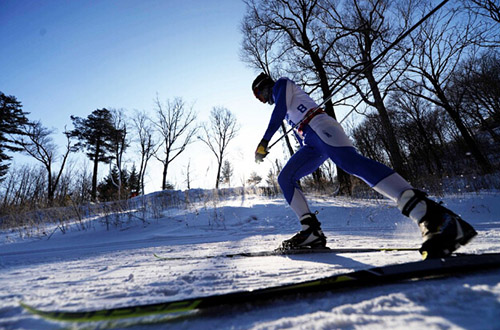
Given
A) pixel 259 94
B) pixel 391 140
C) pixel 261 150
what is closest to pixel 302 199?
pixel 261 150

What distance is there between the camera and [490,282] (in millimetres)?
718

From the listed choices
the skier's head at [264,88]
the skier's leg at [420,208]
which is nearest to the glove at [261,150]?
the skier's head at [264,88]

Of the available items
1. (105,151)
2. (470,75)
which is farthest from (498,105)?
(105,151)

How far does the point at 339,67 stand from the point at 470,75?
15.0m

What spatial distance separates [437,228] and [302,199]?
98cm

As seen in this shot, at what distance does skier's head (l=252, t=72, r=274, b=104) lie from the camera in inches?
89.5

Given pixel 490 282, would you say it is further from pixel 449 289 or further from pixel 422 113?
pixel 422 113

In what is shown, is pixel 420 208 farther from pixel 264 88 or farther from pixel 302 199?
pixel 264 88

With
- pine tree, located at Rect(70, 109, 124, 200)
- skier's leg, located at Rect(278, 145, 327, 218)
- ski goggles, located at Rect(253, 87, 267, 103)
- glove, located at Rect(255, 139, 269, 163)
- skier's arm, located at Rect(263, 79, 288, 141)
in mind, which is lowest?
skier's leg, located at Rect(278, 145, 327, 218)

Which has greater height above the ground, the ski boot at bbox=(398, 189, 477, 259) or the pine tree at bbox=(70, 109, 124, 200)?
the pine tree at bbox=(70, 109, 124, 200)

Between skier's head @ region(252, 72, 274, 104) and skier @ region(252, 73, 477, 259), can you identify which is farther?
skier's head @ region(252, 72, 274, 104)

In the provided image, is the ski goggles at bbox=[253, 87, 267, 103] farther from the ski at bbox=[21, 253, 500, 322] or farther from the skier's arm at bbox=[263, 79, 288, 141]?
the ski at bbox=[21, 253, 500, 322]

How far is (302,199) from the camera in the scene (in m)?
1.93

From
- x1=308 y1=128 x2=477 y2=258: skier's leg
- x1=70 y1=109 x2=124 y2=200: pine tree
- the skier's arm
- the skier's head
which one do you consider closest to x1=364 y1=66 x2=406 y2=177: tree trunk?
the skier's head
